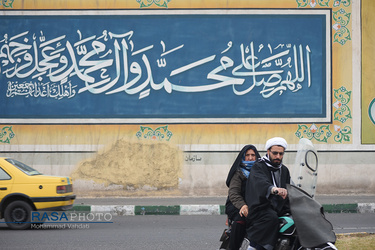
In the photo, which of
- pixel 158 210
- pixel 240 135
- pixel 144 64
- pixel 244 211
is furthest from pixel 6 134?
pixel 244 211

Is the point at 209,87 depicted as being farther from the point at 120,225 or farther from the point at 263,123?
the point at 120,225

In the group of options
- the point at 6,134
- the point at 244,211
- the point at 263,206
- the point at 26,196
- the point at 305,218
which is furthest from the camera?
the point at 6,134

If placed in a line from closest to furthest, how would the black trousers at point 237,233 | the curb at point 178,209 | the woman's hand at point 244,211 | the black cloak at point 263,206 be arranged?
1. the black cloak at point 263,206
2. the woman's hand at point 244,211
3. the black trousers at point 237,233
4. the curb at point 178,209

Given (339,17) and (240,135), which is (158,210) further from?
(339,17)

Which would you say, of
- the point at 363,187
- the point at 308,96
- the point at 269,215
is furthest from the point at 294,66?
the point at 269,215

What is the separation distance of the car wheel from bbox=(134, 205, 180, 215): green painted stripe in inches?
121

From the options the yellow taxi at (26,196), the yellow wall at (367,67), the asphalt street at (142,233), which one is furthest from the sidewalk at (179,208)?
the yellow taxi at (26,196)

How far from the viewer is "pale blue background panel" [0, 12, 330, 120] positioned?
16.2m

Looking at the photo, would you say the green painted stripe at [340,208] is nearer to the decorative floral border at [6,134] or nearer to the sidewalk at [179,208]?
the sidewalk at [179,208]

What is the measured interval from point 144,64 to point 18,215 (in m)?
5.99

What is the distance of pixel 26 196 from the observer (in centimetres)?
1107

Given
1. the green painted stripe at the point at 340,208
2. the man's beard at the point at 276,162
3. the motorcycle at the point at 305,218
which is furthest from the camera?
the green painted stripe at the point at 340,208

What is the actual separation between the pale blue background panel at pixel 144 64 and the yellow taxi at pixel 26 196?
5.05 meters

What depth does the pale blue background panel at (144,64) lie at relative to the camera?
16.2 meters
